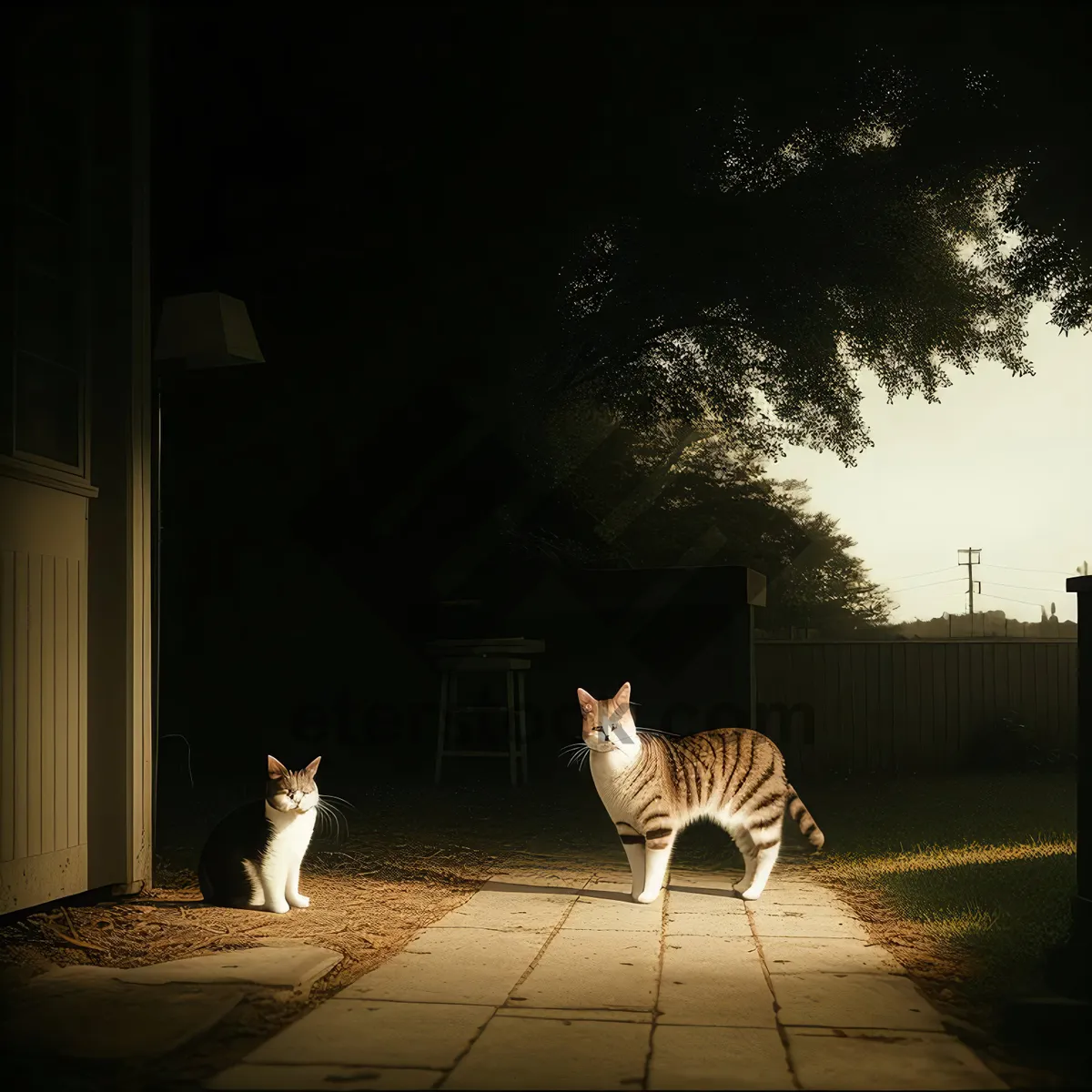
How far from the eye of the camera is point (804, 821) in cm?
481

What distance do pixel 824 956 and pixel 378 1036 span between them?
1596mm

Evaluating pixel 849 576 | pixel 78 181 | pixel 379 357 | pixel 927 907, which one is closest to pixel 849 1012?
pixel 927 907

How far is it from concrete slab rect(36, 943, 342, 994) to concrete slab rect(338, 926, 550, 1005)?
0.50 feet

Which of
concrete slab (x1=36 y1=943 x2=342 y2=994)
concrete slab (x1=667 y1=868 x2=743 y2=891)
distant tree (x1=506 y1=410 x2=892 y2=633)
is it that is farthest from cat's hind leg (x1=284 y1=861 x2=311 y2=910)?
distant tree (x1=506 y1=410 x2=892 y2=633)

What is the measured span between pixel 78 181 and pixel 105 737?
85.8 inches

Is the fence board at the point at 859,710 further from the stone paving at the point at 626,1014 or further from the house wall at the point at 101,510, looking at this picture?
the house wall at the point at 101,510

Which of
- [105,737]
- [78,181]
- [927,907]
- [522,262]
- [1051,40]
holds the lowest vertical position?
[927,907]

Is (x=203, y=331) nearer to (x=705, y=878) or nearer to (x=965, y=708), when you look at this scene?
(x=705, y=878)

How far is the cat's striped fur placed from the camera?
4582 mm

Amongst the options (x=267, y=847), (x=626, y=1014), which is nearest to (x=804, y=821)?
(x=626, y=1014)

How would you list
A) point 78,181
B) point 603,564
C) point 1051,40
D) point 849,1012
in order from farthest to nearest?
point 603,564
point 1051,40
point 78,181
point 849,1012

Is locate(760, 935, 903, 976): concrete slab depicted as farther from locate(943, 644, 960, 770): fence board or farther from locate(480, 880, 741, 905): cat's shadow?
locate(943, 644, 960, 770): fence board

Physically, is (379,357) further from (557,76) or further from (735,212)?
(735,212)

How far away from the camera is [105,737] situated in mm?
4465
